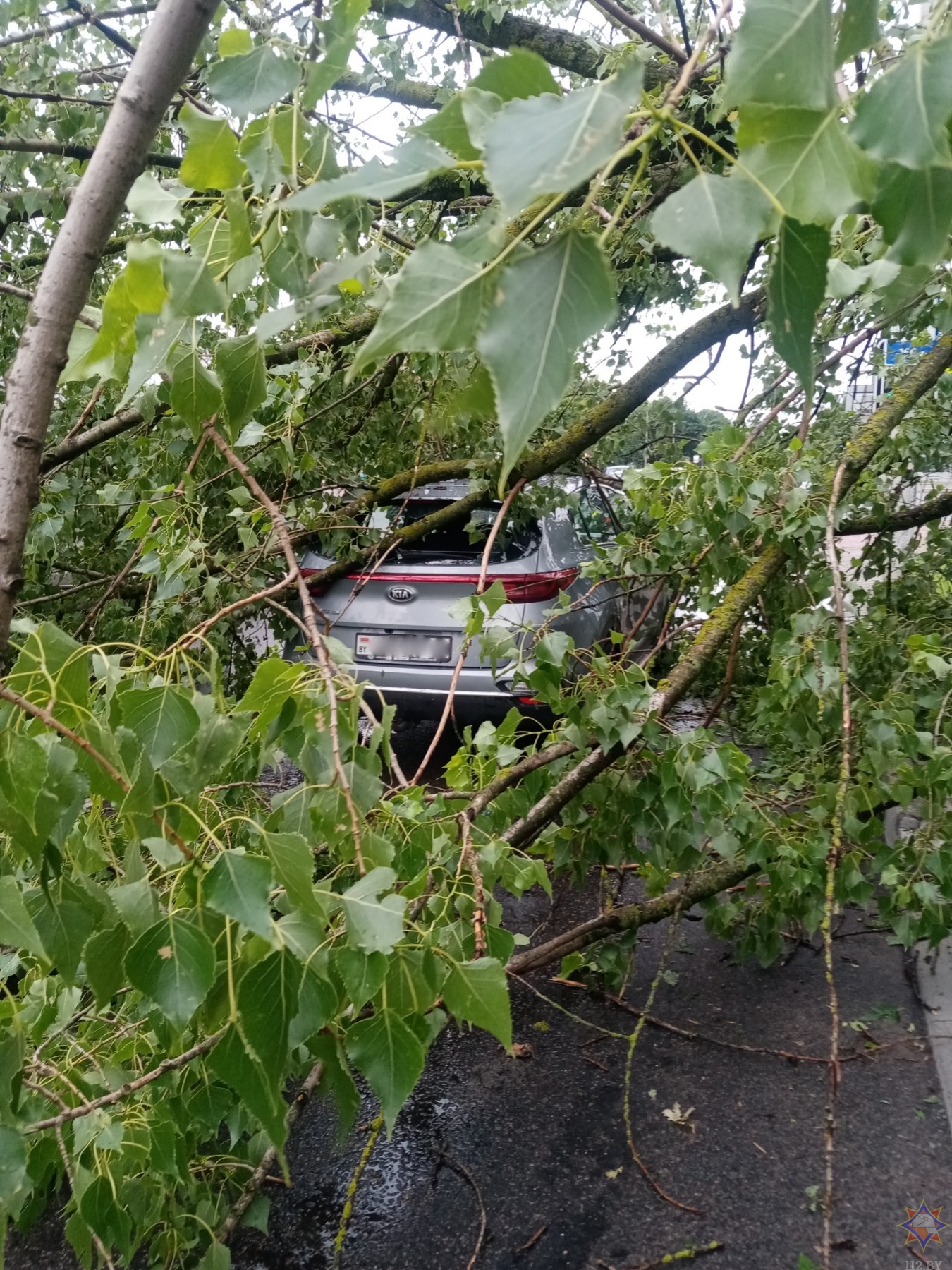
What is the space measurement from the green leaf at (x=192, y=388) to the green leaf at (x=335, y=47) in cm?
24

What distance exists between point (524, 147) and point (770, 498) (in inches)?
82.6

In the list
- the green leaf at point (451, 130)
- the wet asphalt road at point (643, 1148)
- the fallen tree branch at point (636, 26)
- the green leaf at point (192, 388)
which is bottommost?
the wet asphalt road at point (643, 1148)

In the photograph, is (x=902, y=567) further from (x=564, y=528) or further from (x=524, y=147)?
(x=524, y=147)

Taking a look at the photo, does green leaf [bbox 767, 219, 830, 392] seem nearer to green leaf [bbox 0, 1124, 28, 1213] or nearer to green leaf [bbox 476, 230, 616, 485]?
green leaf [bbox 476, 230, 616, 485]

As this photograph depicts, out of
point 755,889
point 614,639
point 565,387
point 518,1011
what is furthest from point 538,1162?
point 565,387

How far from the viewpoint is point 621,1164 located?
7.54ft

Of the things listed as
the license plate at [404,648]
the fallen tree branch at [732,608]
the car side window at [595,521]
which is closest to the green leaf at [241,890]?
the fallen tree branch at [732,608]

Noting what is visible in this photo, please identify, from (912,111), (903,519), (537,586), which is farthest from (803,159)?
(537,586)

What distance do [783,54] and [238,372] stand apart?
54cm

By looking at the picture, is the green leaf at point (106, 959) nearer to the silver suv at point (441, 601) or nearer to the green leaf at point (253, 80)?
the green leaf at point (253, 80)

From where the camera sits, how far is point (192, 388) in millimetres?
809

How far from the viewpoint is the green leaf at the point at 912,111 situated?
44cm

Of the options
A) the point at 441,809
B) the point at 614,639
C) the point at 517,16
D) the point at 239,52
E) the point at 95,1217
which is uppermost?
the point at 517,16

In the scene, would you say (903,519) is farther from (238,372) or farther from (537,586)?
(238,372)
